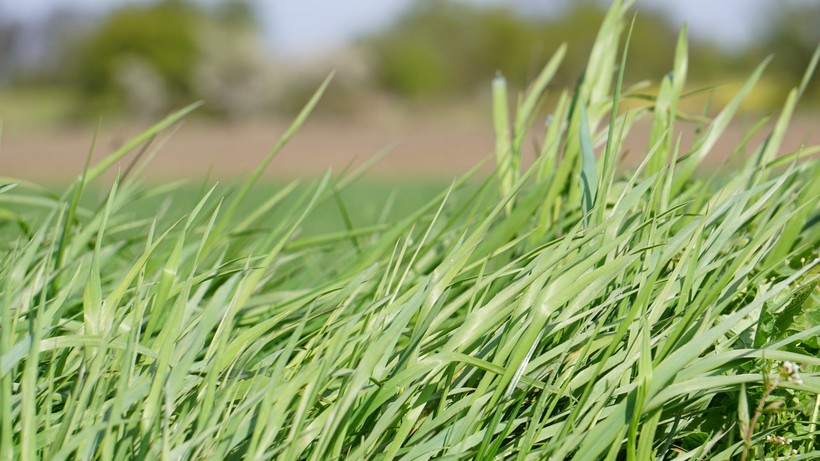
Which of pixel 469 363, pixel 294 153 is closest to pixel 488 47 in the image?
pixel 294 153

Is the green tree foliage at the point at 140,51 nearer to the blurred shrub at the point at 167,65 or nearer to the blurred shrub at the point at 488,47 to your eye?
the blurred shrub at the point at 167,65

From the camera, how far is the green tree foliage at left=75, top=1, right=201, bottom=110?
29031mm

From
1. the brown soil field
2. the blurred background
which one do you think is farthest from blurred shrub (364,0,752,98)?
the brown soil field

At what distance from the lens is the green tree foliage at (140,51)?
1143 inches

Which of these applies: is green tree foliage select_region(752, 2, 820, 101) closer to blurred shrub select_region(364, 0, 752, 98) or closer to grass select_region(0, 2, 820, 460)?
blurred shrub select_region(364, 0, 752, 98)

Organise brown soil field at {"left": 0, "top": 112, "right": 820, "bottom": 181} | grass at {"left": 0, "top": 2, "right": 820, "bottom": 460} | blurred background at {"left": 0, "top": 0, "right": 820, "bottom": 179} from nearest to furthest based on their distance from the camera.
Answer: grass at {"left": 0, "top": 2, "right": 820, "bottom": 460} < brown soil field at {"left": 0, "top": 112, "right": 820, "bottom": 181} < blurred background at {"left": 0, "top": 0, "right": 820, "bottom": 179}

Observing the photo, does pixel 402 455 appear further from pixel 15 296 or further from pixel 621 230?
pixel 15 296

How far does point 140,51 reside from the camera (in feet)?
97.9

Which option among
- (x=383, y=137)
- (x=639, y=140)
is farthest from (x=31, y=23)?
(x=639, y=140)

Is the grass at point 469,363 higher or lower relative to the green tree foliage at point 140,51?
higher

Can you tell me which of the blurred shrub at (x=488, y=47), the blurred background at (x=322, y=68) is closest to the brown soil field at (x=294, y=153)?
the blurred background at (x=322, y=68)

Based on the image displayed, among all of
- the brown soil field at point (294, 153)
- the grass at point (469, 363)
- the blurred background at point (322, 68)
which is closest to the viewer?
A: the grass at point (469, 363)

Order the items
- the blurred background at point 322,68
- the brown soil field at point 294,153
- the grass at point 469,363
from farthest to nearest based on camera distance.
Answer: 1. the blurred background at point 322,68
2. the brown soil field at point 294,153
3. the grass at point 469,363

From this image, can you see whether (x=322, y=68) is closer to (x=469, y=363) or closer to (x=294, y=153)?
(x=294, y=153)
